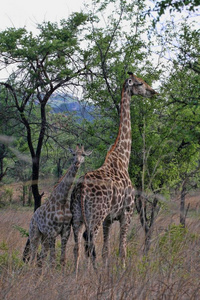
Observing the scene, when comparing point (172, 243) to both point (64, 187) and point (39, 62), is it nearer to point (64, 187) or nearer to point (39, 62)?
point (64, 187)

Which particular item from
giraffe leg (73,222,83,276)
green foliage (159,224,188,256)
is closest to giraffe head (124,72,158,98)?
green foliage (159,224,188,256)

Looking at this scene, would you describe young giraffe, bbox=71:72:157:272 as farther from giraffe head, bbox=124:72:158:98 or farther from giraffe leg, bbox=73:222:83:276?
giraffe head, bbox=124:72:158:98

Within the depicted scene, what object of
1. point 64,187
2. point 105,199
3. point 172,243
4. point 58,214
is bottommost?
point 172,243

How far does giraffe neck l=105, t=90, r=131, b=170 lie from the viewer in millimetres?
7352

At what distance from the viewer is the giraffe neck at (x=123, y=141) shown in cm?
735

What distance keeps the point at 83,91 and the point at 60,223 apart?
4161mm

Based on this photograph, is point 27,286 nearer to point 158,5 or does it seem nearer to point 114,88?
point 158,5

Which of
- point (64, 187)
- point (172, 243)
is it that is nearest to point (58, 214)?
point (64, 187)

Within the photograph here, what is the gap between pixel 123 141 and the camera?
7.71 m

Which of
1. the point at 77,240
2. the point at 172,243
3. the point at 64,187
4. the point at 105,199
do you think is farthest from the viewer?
the point at 64,187

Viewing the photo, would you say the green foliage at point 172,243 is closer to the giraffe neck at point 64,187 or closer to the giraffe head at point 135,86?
the giraffe neck at point 64,187

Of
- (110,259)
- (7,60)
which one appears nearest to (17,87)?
(7,60)

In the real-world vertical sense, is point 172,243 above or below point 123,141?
below

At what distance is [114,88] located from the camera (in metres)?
9.67
